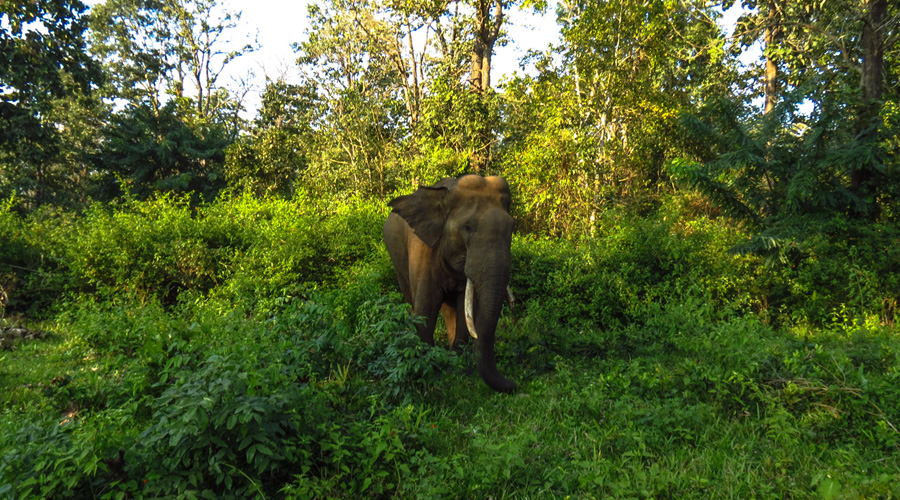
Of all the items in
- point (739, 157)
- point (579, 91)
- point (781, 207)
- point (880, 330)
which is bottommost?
point (880, 330)

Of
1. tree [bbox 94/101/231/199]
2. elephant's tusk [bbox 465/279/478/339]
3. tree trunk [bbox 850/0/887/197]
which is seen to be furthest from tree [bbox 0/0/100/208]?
tree trunk [bbox 850/0/887/197]

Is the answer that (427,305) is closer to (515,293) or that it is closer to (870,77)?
(515,293)

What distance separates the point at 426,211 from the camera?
6109 millimetres

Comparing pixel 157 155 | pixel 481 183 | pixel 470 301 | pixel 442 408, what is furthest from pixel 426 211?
pixel 157 155

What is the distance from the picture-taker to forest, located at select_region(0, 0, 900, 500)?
126 inches

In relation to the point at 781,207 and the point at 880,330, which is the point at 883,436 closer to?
the point at 880,330

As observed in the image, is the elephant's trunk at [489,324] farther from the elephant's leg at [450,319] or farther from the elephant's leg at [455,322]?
the elephant's leg at [450,319]

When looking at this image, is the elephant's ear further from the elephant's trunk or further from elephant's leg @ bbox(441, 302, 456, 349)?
elephant's leg @ bbox(441, 302, 456, 349)

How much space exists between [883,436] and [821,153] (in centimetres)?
615

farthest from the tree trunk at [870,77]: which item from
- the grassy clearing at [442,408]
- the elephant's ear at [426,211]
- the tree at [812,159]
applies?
the elephant's ear at [426,211]

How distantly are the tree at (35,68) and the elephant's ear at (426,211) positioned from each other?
45.7 ft

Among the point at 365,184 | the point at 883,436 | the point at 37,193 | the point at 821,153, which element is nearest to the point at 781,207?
the point at 821,153

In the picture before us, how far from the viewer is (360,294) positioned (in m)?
5.50

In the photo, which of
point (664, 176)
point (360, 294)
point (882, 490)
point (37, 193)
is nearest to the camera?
point (882, 490)
